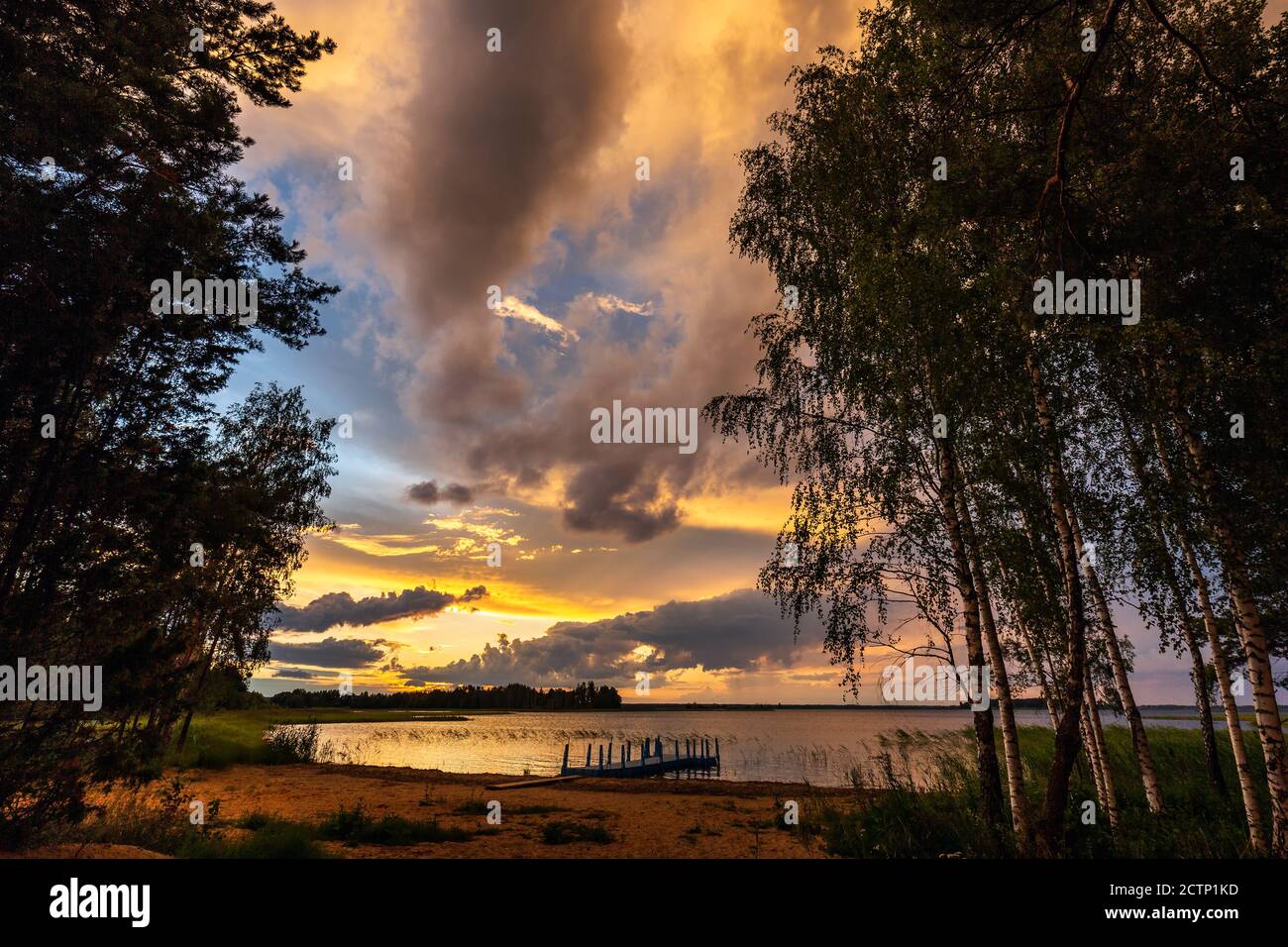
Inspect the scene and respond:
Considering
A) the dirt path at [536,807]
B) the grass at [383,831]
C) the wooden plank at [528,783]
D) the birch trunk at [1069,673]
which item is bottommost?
the wooden plank at [528,783]

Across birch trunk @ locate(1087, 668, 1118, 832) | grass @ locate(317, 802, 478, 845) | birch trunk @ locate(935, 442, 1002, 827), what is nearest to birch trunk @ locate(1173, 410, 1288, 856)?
birch trunk @ locate(1087, 668, 1118, 832)

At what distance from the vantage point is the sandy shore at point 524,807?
11188 millimetres

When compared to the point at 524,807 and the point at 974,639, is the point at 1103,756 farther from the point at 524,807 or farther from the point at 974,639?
the point at 524,807

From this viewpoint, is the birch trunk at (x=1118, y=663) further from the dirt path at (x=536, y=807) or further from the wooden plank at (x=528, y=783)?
the wooden plank at (x=528, y=783)

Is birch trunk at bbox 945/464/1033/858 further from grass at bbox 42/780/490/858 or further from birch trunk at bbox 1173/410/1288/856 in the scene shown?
grass at bbox 42/780/490/858

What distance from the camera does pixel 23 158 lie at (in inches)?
337

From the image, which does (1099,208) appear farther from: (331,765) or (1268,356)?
(331,765)

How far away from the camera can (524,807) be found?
1658cm

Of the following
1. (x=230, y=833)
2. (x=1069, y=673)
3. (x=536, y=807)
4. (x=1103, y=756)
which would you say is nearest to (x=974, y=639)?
(x=1069, y=673)

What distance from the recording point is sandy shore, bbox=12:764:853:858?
1119 centimetres

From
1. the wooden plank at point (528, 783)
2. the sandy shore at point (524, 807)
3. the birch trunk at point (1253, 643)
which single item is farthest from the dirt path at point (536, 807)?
the birch trunk at point (1253, 643)

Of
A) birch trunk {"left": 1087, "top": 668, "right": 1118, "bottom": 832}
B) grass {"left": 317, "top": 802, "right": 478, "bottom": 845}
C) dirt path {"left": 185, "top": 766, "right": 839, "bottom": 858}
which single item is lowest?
dirt path {"left": 185, "top": 766, "right": 839, "bottom": 858}

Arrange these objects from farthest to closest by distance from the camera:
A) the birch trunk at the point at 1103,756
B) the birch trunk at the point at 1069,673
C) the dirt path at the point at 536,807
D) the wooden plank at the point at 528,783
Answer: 1. the wooden plank at the point at 528,783
2. the dirt path at the point at 536,807
3. the birch trunk at the point at 1103,756
4. the birch trunk at the point at 1069,673
